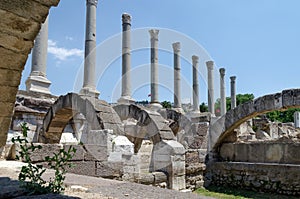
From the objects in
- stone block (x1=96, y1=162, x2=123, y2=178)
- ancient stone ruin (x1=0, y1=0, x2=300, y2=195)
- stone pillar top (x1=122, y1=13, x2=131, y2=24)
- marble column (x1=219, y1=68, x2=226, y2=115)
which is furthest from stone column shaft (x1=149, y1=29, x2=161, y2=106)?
stone block (x1=96, y1=162, x2=123, y2=178)

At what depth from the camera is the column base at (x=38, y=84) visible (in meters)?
10.9

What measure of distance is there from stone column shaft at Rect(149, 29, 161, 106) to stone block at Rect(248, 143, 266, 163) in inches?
377

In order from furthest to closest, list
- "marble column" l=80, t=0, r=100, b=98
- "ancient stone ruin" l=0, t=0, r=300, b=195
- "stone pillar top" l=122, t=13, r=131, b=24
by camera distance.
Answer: "stone pillar top" l=122, t=13, r=131, b=24
"marble column" l=80, t=0, r=100, b=98
"ancient stone ruin" l=0, t=0, r=300, b=195

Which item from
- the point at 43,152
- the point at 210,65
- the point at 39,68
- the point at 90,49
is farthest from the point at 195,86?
the point at 43,152

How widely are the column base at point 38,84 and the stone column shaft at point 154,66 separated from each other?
896 cm

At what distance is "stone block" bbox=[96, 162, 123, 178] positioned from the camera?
5.60 m

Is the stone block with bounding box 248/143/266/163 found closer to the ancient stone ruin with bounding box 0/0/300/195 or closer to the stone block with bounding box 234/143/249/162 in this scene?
the ancient stone ruin with bounding box 0/0/300/195

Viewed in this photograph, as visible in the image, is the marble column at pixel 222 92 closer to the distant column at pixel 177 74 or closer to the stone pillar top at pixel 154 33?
the distant column at pixel 177 74

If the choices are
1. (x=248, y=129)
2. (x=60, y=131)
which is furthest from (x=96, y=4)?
(x=248, y=129)

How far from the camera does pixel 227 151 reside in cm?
1085

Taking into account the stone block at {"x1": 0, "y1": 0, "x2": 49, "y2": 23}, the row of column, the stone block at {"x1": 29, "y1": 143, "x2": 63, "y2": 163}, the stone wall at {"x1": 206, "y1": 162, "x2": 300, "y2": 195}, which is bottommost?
the stone wall at {"x1": 206, "y1": 162, "x2": 300, "y2": 195}

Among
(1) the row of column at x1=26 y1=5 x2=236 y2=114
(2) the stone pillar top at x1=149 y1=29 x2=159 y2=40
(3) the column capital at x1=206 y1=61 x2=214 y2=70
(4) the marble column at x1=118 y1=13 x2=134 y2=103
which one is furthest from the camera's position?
(3) the column capital at x1=206 y1=61 x2=214 y2=70

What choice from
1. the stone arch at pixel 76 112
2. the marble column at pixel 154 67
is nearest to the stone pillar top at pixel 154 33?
the marble column at pixel 154 67

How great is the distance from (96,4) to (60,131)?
26.5 ft
